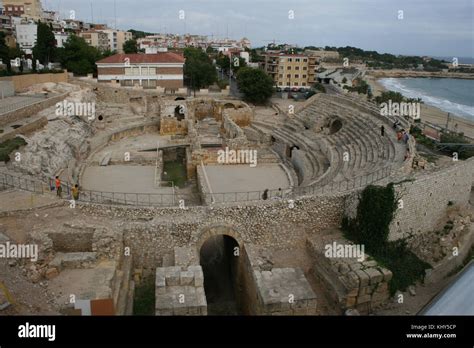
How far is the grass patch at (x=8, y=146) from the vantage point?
18.5 m

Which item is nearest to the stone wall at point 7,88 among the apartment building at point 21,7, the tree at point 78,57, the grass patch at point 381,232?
the tree at point 78,57

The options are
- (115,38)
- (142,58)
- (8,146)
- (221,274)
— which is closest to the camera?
(221,274)

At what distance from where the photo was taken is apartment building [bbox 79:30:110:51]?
2876 inches

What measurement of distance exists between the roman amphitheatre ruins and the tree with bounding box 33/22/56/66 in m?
21.3

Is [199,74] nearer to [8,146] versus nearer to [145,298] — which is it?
[8,146]

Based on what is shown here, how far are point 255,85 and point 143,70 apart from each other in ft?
43.2

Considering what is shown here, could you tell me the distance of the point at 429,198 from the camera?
15.5 m

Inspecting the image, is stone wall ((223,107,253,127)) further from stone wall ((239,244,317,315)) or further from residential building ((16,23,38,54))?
residential building ((16,23,38,54))

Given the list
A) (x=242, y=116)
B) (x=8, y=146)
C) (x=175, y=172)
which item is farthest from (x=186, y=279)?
(x=242, y=116)

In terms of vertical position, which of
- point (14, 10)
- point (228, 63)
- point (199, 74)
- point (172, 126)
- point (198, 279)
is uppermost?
point (14, 10)

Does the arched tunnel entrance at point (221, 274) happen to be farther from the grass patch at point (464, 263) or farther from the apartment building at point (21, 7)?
the apartment building at point (21, 7)

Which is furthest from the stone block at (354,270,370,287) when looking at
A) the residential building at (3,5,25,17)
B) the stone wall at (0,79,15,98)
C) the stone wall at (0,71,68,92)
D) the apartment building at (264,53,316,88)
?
the residential building at (3,5,25,17)

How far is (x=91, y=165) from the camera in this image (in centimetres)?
2553

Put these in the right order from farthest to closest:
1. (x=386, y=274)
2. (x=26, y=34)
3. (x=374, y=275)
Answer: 1. (x=26, y=34)
2. (x=386, y=274)
3. (x=374, y=275)
